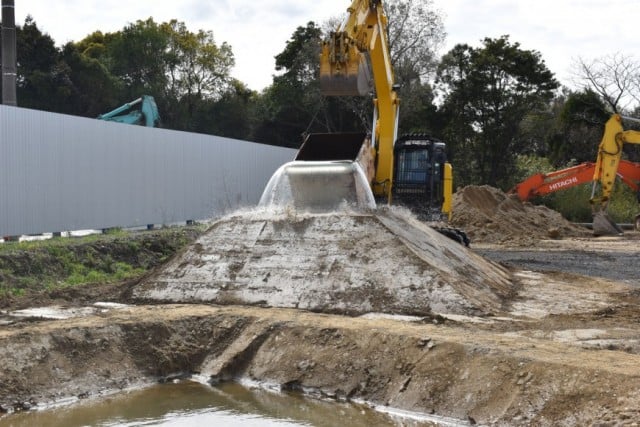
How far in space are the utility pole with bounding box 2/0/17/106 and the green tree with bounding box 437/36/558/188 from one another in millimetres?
21552

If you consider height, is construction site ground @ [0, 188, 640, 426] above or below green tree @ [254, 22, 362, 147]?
below

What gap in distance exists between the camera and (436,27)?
33.4 meters

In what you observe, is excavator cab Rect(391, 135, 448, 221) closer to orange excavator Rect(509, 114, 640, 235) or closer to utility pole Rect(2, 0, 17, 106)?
utility pole Rect(2, 0, 17, 106)

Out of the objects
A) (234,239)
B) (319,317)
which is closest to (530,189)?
(234,239)

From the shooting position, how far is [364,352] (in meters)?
7.18

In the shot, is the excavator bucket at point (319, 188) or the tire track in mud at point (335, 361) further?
the excavator bucket at point (319, 188)

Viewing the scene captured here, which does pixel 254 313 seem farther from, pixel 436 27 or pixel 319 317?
pixel 436 27

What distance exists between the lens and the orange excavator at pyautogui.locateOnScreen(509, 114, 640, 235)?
23188 mm

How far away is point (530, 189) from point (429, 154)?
483 inches

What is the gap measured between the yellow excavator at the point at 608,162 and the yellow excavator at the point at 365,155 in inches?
361

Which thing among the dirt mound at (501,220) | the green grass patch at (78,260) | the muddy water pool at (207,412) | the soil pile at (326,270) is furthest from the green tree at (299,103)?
the muddy water pool at (207,412)

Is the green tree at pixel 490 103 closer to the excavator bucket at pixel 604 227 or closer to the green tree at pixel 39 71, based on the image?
the excavator bucket at pixel 604 227

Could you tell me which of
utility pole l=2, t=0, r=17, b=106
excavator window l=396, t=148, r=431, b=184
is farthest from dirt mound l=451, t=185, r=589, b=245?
utility pole l=2, t=0, r=17, b=106

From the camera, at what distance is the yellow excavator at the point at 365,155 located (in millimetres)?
11695
